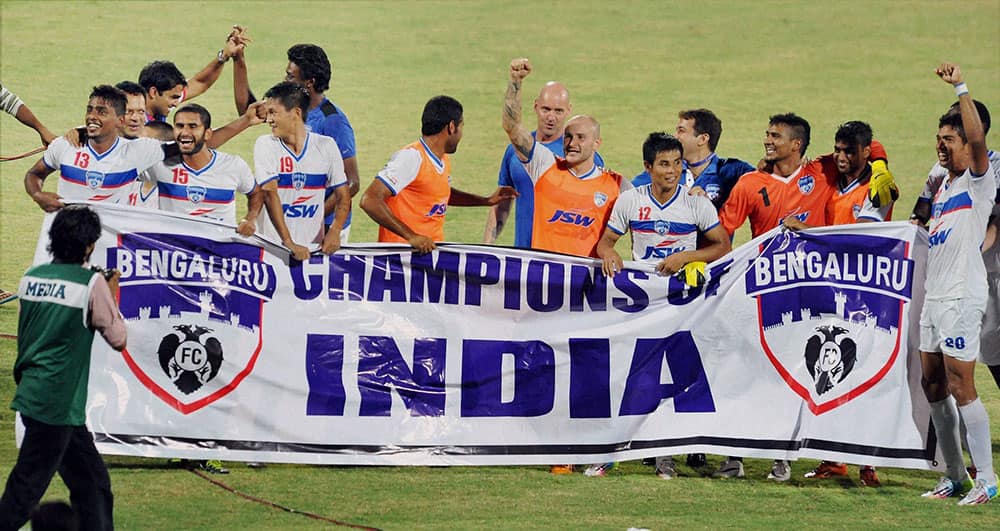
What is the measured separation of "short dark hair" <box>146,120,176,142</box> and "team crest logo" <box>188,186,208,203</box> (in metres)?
0.78

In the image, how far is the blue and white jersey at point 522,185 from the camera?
9.30 m

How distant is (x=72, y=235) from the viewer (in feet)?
20.5

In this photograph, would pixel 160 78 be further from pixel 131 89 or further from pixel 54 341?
pixel 54 341

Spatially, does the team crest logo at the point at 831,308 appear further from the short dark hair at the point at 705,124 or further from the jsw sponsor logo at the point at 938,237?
the short dark hair at the point at 705,124

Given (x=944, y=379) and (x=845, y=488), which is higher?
(x=944, y=379)

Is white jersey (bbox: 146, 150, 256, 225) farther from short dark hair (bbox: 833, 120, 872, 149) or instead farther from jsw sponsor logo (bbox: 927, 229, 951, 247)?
jsw sponsor logo (bbox: 927, 229, 951, 247)

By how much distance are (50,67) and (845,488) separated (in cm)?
1565

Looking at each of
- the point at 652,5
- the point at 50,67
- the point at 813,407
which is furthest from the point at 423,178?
the point at 652,5

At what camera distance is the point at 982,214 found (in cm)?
796

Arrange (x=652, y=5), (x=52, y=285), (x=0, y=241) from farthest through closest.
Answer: (x=652, y=5), (x=0, y=241), (x=52, y=285)

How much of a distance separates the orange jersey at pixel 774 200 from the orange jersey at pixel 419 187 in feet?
5.92

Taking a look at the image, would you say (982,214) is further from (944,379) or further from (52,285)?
(52,285)

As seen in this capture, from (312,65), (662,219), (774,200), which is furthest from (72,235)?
(774,200)

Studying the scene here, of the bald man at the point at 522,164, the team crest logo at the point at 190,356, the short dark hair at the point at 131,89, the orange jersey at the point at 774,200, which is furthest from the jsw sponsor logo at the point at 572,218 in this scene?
the short dark hair at the point at 131,89
